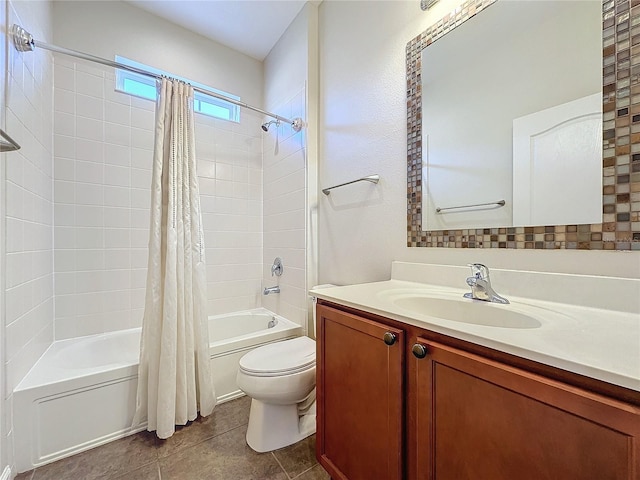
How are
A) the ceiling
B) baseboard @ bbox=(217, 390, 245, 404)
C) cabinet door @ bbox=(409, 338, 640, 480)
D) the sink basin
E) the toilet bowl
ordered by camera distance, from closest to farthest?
cabinet door @ bbox=(409, 338, 640, 480)
the sink basin
the toilet bowl
baseboard @ bbox=(217, 390, 245, 404)
the ceiling

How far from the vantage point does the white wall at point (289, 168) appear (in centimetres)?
204

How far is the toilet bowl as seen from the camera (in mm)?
1333

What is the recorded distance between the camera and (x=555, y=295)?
0.91 meters


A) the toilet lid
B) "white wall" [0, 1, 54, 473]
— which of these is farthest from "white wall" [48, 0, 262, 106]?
the toilet lid

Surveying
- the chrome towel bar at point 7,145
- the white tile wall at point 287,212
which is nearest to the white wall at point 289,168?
the white tile wall at point 287,212

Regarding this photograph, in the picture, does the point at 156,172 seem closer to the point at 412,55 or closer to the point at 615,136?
the point at 412,55

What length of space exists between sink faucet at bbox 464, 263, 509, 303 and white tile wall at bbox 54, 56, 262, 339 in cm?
208

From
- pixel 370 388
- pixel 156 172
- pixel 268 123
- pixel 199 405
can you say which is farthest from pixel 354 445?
pixel 268 123

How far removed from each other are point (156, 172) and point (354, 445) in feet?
5.32

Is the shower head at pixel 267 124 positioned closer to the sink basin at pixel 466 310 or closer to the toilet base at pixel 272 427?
the sink basin at pixel 466 310

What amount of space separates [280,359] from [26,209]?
4.96 feet

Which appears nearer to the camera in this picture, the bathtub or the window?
the bathtub

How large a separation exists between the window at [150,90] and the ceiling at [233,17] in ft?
1.37

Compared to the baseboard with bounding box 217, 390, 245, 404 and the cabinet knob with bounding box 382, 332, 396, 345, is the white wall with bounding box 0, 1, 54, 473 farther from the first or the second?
the cabinet knob with bounding box 382, 332, 396, 345
